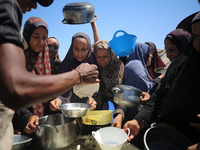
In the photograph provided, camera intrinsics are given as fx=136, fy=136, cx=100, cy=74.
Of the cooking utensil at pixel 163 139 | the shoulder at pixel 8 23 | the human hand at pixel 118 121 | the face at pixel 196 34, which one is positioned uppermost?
the shoulder at pixel 8 23

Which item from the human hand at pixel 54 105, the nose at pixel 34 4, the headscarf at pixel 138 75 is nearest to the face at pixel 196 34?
the headscarf at pixel 138 75

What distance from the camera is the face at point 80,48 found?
9.42 feet

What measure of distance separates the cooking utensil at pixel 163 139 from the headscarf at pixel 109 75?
5.66ft

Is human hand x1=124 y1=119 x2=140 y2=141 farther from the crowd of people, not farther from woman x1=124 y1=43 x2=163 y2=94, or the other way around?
woman x1=124 y1=43 x2=163 y2=94

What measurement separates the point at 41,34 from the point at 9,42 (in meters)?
1.98

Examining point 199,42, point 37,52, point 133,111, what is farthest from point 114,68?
point 199,42

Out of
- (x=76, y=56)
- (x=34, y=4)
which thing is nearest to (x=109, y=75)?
(x=76, y=56)

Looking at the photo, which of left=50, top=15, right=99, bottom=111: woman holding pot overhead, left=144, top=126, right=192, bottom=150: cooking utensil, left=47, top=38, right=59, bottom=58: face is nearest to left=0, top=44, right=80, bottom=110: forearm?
left=144, top=126, right=192, bottom=150: cooking utensil

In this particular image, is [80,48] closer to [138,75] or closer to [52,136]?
[138,75]

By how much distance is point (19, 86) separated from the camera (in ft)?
2.17

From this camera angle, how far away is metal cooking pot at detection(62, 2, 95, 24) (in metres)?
3.07

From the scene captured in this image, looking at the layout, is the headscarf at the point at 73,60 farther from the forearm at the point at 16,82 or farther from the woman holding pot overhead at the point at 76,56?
the forearm at the point at 16,82

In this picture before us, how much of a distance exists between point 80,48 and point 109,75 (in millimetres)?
881

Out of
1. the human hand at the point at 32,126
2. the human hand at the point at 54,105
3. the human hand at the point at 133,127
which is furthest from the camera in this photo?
the human hand at the point at 54,105
